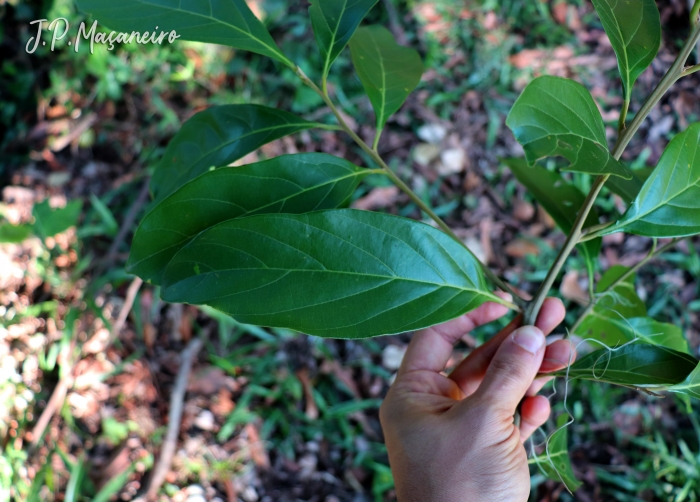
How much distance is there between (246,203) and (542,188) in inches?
26.6

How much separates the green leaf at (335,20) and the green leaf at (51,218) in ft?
5.16

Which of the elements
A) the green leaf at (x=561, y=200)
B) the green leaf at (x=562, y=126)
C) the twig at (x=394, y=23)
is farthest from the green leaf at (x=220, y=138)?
the twig at (x=394, y=23)

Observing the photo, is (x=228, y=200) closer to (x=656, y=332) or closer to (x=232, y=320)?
(x=656, y=332)

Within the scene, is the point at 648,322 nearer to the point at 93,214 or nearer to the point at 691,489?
the point at 691,489

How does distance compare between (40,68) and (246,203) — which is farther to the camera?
(40,68)

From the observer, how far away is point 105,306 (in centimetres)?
211

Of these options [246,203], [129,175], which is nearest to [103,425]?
[129,175]

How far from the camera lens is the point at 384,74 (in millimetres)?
1053

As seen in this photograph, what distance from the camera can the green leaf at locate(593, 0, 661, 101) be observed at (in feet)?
2.74

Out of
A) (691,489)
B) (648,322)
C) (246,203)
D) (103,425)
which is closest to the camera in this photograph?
(246,203)

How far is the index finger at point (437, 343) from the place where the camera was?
1.37 metres

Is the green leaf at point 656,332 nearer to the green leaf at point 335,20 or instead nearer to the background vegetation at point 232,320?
the background vegetation at point 232,320

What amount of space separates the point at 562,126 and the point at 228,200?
0.56 meters

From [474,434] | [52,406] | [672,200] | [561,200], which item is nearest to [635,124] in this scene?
[672,200]
